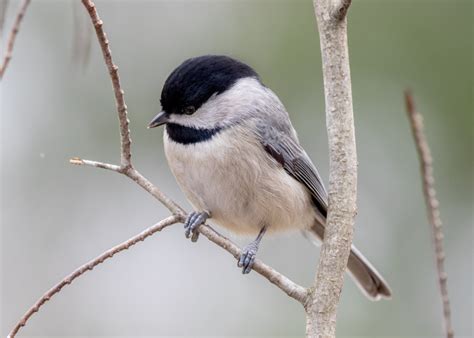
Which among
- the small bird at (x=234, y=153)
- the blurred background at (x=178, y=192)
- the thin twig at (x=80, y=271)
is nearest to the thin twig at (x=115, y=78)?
the thin twig at (x=80, y=271)

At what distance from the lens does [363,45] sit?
21.1 ft

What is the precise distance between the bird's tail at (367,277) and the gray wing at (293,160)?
9.0 inches

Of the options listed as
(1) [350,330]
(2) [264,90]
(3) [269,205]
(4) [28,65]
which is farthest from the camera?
(4) [28,65]

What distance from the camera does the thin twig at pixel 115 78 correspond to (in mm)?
2146

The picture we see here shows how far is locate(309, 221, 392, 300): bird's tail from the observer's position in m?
3.73

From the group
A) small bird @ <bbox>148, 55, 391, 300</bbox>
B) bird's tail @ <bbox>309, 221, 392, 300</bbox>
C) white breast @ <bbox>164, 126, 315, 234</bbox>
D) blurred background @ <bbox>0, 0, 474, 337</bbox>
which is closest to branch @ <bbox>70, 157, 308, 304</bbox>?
small bird @ <bbox>148, 55, 391, 300</bbox>

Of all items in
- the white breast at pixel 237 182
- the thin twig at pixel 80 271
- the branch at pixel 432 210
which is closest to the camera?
the branch at pixel 432 210

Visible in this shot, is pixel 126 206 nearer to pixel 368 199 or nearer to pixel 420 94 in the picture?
pixel 368 199

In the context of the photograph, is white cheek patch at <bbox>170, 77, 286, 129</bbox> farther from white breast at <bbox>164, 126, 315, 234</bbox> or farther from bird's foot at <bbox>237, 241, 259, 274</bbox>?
bird's foot at <bbox>237, 241, 259, 274</bbox>

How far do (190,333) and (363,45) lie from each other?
3007mm

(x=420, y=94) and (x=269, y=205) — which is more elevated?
(x=420, y=94)

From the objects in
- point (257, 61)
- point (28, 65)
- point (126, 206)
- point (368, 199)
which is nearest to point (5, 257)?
point (126, 206)

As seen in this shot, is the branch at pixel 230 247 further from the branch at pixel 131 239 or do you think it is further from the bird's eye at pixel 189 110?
the bird's eye at pixel 189 110

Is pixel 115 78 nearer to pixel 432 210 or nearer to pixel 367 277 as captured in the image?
pixel 432 210
